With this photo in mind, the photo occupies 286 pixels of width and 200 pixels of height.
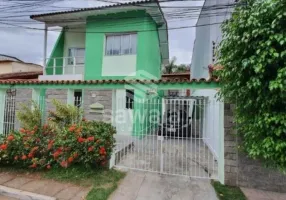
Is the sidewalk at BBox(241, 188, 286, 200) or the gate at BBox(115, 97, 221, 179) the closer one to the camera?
the sidewalk at BBox(241, 188, 286, 200)

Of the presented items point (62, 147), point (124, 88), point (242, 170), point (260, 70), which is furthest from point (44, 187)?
point (260, 70)

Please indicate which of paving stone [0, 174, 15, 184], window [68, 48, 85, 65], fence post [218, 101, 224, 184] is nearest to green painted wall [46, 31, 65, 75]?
window [68, 48, 85, 65]

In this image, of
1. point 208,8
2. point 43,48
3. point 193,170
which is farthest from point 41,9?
point 193,170

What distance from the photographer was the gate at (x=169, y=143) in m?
6.00

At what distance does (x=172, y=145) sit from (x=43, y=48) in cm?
994

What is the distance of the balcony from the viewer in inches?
467

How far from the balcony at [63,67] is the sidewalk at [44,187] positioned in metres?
7.16

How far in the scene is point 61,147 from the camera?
5.49 meters

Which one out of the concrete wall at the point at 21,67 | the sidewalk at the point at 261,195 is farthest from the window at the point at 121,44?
the concrete wall at the point at 21,67

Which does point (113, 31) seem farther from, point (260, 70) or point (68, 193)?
point (260, 70)

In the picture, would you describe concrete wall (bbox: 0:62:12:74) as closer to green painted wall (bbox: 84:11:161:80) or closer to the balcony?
the balcony

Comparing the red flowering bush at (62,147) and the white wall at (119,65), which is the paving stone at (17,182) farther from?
the white wall at (119,65)

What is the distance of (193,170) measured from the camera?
5.89 m

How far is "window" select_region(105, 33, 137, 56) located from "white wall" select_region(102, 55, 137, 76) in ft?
0.97
